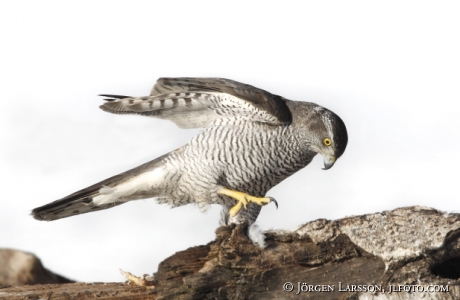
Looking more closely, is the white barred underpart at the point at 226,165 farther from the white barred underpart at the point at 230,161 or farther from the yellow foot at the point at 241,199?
the yellow foot at the point at 241,199

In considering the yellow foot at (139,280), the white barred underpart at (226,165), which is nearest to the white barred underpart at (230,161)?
the white barred underpart at (226,165)

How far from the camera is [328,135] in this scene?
22.9ft

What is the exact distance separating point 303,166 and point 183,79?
1.92m

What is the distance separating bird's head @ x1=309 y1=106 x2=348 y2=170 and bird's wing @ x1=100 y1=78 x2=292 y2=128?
424 millimetres

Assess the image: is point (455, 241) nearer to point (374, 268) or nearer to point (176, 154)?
point (374, 268)

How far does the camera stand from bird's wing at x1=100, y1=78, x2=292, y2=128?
21.4ft

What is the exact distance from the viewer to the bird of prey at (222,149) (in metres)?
6.59

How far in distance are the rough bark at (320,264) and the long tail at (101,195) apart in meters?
2.24

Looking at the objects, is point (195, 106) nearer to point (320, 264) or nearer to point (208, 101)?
point (208, 101)

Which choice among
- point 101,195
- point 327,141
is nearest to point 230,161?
point 327,141

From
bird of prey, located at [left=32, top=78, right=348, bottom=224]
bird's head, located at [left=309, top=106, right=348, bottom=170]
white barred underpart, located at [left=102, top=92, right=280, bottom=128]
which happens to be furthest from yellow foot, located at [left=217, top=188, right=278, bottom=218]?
bird's head, located at [left=309, top=106, right=348, bottom=170]

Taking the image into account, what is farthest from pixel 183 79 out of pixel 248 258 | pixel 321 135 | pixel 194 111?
pixel 248 258

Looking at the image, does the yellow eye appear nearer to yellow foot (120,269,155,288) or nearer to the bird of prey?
the bird of prey

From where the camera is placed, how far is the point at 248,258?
4.83 m
